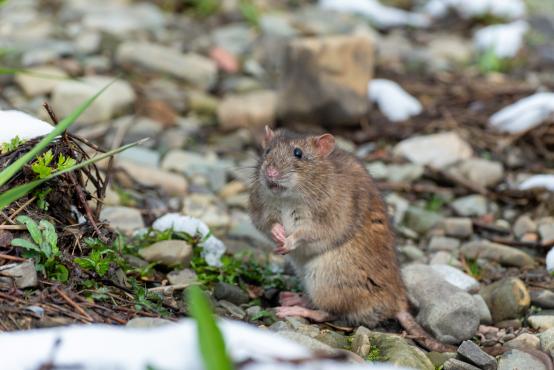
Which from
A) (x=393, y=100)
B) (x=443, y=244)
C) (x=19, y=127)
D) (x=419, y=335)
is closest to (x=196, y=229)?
(x=19, y=127)

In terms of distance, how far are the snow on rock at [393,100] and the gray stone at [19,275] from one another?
5.59 m

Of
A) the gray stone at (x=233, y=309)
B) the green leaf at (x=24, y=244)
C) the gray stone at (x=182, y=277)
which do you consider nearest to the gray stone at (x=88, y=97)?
the gray stone at (x=182, y=277)

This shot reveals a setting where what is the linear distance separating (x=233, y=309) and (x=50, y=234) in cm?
123

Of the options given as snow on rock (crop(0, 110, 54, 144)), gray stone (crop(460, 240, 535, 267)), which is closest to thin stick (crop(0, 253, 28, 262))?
snow on rock (crop(0, 110, 54, 144))

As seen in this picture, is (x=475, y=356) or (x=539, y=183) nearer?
(x=475, y=356)

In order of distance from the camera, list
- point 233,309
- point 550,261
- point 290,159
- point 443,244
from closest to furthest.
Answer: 1. point 233,309
2. point 290,159
3. point 550,261
4. point 443,244

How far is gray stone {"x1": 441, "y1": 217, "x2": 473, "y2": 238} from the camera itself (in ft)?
20.9

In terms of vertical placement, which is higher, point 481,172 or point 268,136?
point 268,136

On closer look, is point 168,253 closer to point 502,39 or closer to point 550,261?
point 550,261

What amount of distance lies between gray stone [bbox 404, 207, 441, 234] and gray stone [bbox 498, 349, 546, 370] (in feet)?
7.76

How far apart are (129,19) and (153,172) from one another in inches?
164

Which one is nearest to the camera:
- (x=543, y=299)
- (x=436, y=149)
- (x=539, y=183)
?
(x=543, y=299)

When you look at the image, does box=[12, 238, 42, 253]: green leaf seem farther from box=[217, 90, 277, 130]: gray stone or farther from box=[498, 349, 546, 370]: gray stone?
box=[217, 90, 277, 130]: gray stone

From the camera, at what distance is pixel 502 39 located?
11.0 m
